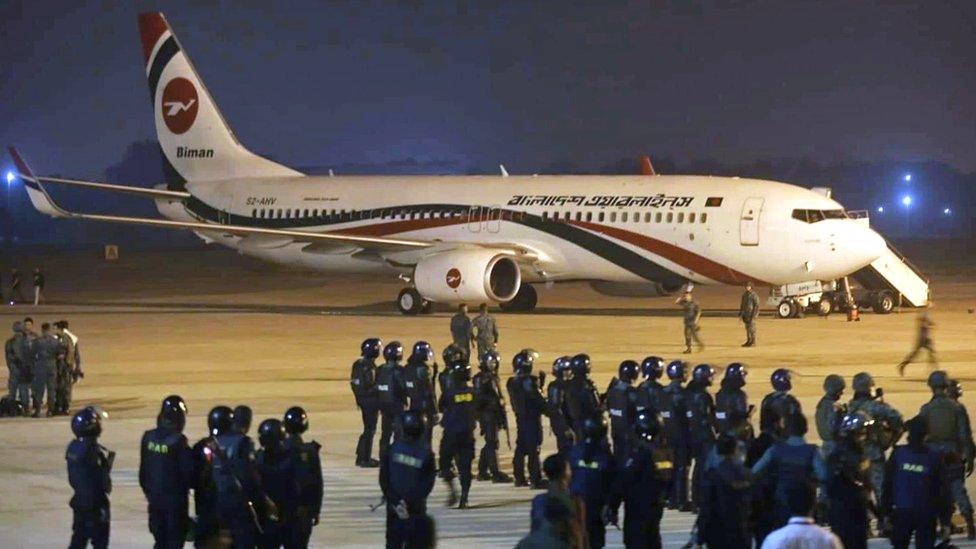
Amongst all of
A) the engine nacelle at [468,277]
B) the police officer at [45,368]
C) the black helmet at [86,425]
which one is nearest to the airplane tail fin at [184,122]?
the engine nacelle at [468,277]

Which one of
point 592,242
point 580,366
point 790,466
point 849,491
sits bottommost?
point 849,491

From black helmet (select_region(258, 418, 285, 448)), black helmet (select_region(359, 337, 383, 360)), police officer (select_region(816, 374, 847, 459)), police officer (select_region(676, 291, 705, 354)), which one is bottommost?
black helmet (select_region(258, 418, 285, 448))

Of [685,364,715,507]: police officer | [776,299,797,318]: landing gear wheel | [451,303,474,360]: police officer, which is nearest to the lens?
→ [685,364,715,507]: police officer

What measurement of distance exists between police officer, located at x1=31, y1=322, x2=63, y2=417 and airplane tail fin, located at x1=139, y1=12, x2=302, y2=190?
2504 centimetres

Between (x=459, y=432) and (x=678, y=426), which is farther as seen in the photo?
(x=459, y=432)

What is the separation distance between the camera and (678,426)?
15.3 metres

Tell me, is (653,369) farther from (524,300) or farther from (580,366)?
(524,300)

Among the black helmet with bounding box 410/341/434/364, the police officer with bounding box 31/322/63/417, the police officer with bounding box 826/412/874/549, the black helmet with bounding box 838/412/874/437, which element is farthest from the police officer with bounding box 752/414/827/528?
the police officer with bounding box 31/322/63/417

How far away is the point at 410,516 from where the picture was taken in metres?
11.9

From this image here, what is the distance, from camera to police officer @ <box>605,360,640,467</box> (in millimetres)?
15469

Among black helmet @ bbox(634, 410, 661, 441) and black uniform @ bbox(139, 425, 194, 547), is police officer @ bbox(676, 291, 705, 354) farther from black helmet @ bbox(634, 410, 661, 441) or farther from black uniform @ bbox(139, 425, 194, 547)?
black uniform @ bbox(139, 425, 194, 547)

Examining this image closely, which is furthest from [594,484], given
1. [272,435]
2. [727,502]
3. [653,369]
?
[653,369]

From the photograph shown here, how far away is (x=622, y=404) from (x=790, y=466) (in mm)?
3655

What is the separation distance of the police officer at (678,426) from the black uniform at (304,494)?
163 inches
